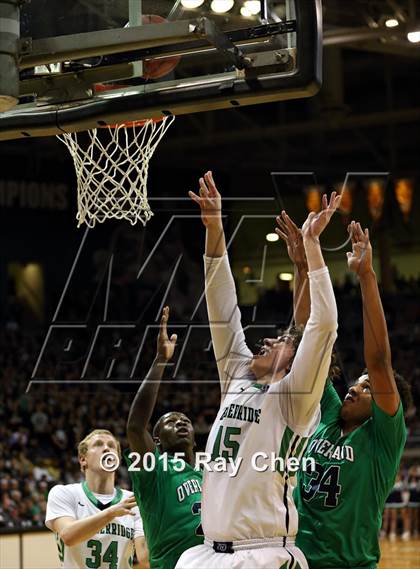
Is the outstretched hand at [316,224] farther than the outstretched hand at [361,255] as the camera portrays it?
No

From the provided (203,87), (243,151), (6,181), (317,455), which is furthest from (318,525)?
(243,151)

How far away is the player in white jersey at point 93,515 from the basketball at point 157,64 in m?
2.24

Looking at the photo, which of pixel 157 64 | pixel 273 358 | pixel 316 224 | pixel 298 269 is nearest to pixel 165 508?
pixel 273 358

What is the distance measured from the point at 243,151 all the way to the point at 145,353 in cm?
710

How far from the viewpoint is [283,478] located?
4.28 metres

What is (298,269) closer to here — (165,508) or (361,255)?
(361,255)

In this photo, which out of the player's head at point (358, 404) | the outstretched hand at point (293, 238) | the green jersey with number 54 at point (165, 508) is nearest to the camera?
the player's head at point (358, 404)

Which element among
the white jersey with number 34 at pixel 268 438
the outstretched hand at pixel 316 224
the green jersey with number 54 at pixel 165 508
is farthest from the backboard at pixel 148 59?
the green jersey with number 54 at pixel 165 508

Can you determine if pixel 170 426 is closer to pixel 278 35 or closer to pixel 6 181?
pixel 278 35

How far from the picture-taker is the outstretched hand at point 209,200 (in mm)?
4660

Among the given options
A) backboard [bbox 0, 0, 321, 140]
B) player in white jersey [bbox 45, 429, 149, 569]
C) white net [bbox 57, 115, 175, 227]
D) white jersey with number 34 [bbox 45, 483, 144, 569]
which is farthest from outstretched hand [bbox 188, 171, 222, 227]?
white jersey with number 34 [bbox 45, 483, 144, 569]

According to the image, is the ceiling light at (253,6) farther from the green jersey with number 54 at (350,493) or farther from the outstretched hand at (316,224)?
the green jersey with number 54 at (350,493)

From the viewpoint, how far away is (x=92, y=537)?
226 inches

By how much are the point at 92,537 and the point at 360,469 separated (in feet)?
5.74
